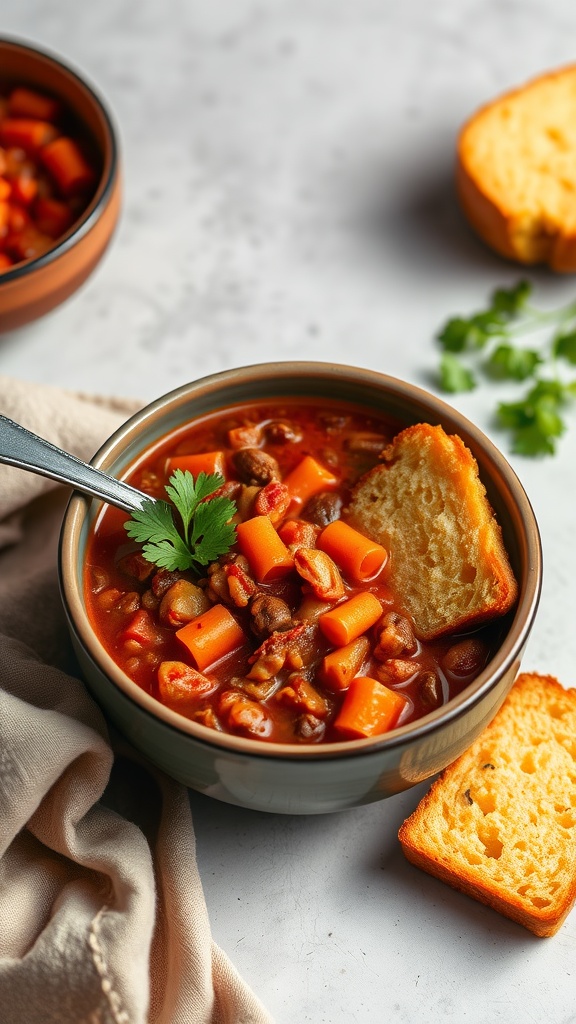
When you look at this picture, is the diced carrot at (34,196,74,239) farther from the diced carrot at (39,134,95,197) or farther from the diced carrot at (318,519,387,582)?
the diced carrot at (318,519,387,582)

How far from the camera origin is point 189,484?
315 cm

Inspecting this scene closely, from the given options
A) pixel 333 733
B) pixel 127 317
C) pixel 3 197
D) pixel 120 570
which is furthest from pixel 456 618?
pixel 3 197

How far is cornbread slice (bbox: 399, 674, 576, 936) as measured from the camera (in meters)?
2.99

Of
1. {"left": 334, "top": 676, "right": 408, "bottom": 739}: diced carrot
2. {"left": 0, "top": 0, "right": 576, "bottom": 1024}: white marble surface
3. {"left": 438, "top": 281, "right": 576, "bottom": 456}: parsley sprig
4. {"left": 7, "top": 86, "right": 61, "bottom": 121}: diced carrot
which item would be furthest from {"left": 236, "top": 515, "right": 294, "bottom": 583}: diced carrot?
A: {"left": 7, "top": 86, "right": 61, "bottom": 121}: diced carrot

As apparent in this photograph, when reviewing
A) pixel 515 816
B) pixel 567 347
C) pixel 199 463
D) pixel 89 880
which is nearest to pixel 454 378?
pixel 567 347

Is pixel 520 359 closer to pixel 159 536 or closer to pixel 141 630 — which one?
pixel 159 536

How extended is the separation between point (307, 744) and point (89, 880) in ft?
2.43

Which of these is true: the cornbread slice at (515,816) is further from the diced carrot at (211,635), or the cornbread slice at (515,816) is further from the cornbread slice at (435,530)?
the diced carrot at (211,635)

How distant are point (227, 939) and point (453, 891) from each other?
0.63 m

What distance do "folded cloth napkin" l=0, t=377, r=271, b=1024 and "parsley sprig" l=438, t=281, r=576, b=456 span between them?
1.85 meters

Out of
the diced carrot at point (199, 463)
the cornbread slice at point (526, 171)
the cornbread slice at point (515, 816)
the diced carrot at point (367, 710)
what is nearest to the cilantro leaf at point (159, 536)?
the diced carrot at point (199, 463)

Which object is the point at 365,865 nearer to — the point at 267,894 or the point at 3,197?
the point at 267,894

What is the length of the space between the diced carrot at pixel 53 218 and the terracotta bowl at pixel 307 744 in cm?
126

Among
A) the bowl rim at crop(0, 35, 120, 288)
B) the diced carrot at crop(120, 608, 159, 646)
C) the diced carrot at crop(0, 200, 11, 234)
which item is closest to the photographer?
the diced carrot at crop(120, 608, 159, 646)
